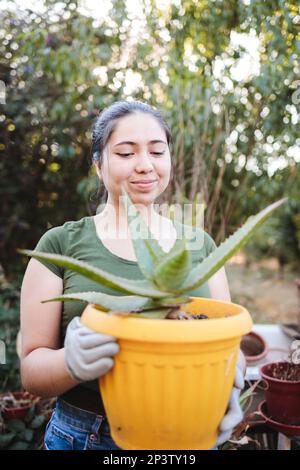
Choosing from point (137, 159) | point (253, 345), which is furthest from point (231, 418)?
point (253, 345)

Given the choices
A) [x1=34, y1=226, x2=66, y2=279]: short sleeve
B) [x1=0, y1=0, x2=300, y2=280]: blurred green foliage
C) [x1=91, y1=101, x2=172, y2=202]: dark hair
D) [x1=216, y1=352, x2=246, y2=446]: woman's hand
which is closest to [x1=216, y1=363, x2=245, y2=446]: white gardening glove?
[x1=216, y1=352, x2=246, y2=446]: woman's hand

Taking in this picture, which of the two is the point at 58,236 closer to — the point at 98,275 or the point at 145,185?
the point at 145,185

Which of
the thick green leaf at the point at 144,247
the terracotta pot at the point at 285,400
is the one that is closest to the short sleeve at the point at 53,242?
the thick green leaf at the point at 144,247

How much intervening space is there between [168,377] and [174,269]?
0.14 meters

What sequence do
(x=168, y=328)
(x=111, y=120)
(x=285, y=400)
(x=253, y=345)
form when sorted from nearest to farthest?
(x=168, y=328) → (x=111, y=120) → (x=285, y=400) → (x=253, y=345)

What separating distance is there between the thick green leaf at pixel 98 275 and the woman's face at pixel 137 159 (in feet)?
1.09

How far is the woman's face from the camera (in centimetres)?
89

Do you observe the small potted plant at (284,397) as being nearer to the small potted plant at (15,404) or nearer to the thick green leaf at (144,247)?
the thick green leaf at (144,247)

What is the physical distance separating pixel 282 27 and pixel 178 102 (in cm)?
50

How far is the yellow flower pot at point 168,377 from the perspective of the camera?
1.79 feet

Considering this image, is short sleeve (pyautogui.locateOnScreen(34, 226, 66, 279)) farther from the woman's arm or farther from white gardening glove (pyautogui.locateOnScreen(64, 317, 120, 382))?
white gardening glove (pyautogui.locateOnScreen(64, 317, 120, 382))

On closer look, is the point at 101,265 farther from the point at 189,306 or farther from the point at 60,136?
the point at 60,136

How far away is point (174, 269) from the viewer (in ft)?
1.88
